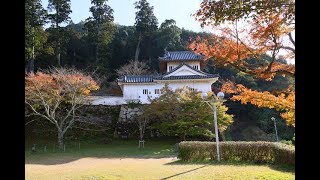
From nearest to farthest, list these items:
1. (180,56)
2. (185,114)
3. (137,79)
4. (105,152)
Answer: (105,152) → (185,114) → (137,79) → (180,56)

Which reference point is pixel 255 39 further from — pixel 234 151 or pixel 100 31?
pixel 100 31

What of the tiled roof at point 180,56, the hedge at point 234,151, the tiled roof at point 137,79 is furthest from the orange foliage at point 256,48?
the tiled roof at point 180,56

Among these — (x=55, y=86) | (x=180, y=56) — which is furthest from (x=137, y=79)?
(x=55, y=86)

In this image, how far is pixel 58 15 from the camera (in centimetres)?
2958

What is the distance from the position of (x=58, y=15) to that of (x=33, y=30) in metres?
5.99

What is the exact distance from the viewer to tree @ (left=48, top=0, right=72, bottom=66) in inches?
1154

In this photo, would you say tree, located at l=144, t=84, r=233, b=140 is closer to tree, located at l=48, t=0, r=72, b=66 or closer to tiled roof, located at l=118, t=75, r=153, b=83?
tiled roof, located at l=118, t=75, r=153, b=83

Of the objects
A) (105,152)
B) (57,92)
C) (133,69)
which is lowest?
(105,152)

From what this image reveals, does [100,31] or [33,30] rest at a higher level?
[100,31]

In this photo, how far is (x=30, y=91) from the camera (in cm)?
1814
